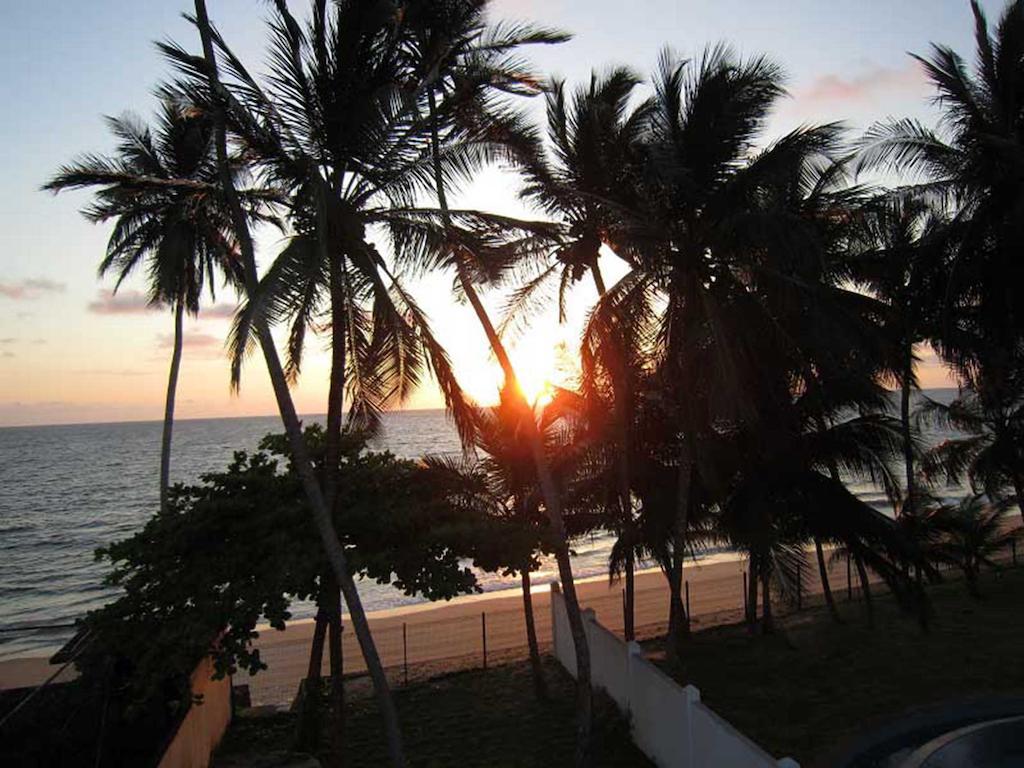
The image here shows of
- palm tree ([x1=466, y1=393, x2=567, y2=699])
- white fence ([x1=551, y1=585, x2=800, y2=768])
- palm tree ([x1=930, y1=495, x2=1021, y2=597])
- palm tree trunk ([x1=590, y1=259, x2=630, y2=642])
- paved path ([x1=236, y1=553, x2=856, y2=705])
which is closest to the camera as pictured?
white fence ([x1=551, y1=585, x2=800, y2=768])

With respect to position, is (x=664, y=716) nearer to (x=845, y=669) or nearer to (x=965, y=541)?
(x=845, y=669)

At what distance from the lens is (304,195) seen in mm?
8500

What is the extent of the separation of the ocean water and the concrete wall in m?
2.83

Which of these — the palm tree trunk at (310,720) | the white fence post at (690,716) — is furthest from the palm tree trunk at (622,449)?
the palm tree trunk at (310,720)

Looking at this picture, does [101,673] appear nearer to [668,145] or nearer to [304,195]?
[304,195]

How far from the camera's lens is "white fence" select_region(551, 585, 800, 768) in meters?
7.57

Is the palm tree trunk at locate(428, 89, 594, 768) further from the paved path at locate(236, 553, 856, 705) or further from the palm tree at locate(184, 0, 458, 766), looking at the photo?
the paved path at locate(236, 553, 856, 705)

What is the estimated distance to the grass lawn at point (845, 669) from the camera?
1055cm

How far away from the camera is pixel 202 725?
10117mm

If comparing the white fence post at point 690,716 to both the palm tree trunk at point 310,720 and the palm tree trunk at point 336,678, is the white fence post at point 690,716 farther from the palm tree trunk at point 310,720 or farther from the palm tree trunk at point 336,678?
the palm tree trunk at point 310,720

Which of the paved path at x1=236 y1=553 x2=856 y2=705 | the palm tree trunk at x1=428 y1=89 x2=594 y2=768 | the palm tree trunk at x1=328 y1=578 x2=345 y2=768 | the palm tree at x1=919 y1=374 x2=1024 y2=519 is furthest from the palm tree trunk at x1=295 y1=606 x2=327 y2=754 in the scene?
the palm tree at x1=919 y1=374 x2=1024 y2=519

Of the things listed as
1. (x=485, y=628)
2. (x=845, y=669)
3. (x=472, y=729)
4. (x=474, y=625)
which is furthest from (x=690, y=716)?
(x=474, y=625)

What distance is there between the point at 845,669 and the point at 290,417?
10234 mm

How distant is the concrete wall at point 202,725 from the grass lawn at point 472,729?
1.20 ft
